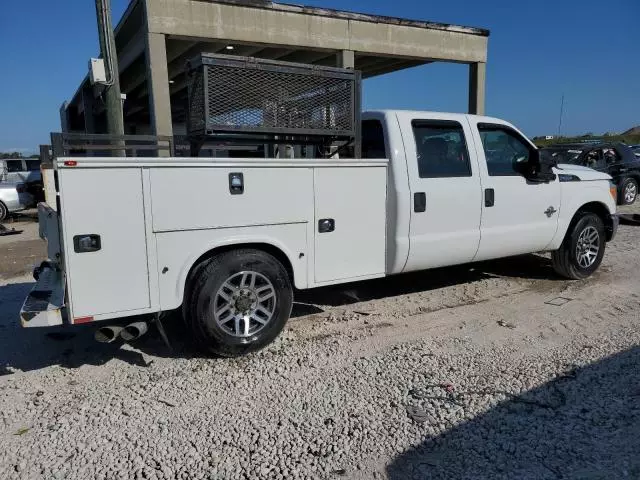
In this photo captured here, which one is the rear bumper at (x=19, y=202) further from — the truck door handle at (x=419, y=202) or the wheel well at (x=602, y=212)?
the wheel well at (x=602, y=212)

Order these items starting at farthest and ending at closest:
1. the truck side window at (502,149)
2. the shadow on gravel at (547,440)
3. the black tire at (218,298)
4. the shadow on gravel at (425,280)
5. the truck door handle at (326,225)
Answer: the shadow on gravel at (425,280), the truck side window at (502,149), the truck door handle at (326,225), the black tire at (218,298), the shadow on gravel at (547,440)

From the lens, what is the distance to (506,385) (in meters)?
3.81

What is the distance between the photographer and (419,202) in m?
5.09

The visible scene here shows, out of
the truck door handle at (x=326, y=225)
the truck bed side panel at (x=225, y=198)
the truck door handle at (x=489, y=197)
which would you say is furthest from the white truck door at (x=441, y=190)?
the truck bed side panel at (x=225, y=198)

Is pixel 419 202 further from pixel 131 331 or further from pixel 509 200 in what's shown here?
pixel 131 331

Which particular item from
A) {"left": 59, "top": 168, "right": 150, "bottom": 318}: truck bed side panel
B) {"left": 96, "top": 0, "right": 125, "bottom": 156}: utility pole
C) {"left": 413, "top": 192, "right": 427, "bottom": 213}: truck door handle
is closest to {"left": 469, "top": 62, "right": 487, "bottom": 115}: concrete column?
{"left": 96, "top": 0, "right": 125, "bottom": 156}: utility pole

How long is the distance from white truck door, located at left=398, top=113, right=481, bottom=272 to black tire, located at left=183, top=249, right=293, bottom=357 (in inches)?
55.4

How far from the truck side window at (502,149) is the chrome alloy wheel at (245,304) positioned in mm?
2867

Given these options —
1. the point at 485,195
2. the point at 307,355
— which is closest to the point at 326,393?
the point at 307,355

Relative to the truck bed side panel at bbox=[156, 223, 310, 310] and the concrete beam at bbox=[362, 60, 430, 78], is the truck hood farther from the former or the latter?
the concrete beam at bbox=[362, 60, 430, 78]

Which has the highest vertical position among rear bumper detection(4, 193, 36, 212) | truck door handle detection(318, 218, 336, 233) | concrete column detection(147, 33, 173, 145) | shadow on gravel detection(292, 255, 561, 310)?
concrete column detection(147, 33, 173, 145)

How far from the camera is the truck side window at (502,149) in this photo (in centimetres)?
570

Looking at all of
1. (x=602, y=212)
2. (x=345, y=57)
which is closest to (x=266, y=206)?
(x=602, y=212)

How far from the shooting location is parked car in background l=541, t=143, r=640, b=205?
1471cm
